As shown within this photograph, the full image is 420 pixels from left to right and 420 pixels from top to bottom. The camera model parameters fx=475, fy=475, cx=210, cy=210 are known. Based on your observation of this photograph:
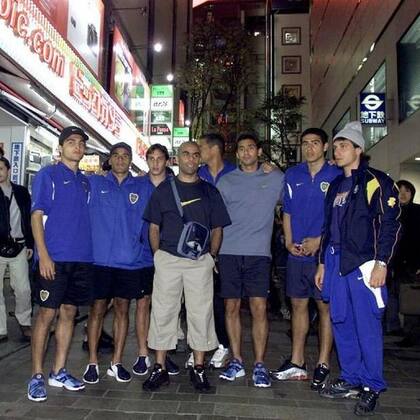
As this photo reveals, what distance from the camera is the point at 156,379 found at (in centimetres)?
413

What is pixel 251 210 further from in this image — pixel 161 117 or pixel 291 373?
pixel 161 117

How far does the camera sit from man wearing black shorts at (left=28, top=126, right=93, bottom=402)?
3934 mm

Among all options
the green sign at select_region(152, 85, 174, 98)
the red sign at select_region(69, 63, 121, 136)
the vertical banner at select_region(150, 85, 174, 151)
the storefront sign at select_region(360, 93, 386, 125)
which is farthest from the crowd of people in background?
the green sign at select_region(152, 85, 174, 98)

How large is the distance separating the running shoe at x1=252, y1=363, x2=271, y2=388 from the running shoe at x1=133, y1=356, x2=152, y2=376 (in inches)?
41.9

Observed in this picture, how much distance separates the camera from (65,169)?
4.20m

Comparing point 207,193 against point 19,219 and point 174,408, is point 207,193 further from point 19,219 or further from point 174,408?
point 19,219

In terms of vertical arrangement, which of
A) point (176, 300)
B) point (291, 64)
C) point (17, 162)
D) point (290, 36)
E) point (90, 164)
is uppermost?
point (290, 36)

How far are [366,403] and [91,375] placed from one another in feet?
7.75

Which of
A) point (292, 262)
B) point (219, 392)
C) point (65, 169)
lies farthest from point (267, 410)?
point (65, 169)

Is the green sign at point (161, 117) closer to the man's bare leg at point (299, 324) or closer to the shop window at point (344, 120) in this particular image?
the shop window at point (344, 120)

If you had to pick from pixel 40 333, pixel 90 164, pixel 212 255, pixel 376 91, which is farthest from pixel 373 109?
pixel 40 333

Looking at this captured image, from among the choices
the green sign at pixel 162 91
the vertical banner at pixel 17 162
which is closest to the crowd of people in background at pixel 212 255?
the vertical banner at pixel 17 162

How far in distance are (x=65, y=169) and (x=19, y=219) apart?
6.79 feet

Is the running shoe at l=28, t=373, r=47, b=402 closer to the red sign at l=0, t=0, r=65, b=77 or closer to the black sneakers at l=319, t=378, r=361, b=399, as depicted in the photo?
the black sneakers at l=319, t=378, r=361, b=399
